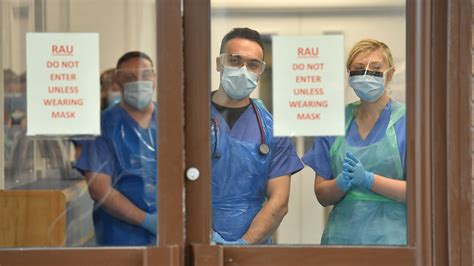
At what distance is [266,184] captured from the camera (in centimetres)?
220

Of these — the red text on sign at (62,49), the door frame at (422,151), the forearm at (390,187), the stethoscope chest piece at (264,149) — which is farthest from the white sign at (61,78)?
the forearm at (390,187)

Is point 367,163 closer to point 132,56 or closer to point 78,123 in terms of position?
point 132,56

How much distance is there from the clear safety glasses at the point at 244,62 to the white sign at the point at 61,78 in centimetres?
51

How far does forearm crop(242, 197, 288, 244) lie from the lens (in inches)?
85.7

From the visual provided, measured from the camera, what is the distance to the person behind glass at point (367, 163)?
214 centimetres

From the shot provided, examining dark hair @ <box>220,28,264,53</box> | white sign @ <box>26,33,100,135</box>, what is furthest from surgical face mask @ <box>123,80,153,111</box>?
dark hair @ <box>220,28,264,53</box>

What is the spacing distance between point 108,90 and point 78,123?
0.57ft

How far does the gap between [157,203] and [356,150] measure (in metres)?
0.81

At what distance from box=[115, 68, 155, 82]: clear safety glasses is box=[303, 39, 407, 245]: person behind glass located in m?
0.69

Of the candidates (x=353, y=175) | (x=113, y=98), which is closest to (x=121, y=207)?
(x=113, y=98)

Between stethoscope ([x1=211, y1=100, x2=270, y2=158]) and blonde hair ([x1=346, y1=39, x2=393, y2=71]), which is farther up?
blonde hair ([x1=346, y1=39, x2=393, y2=71])

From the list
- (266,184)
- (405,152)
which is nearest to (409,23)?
(405,152)

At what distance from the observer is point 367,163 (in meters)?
2.16

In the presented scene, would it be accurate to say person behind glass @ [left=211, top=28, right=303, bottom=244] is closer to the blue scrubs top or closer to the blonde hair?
the blue scrubs top
